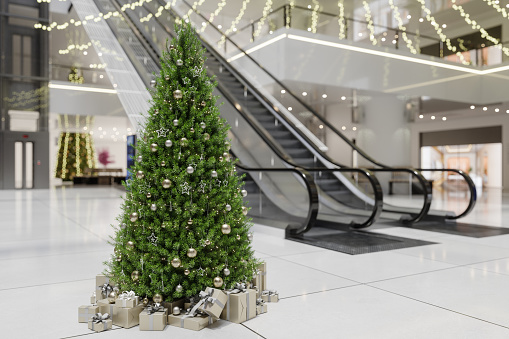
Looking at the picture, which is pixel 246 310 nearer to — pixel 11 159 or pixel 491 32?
pixel 11 159

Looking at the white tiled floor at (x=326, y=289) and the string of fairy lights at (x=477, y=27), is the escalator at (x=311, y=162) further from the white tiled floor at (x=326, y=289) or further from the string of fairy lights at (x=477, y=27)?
the string of fairy lights at (x=477, y=27)

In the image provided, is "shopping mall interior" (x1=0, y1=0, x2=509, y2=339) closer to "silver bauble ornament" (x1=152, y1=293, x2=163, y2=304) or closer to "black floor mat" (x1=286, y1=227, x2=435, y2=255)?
"black floor mat" (x1=286, y1=227, x2=435, y2=255)

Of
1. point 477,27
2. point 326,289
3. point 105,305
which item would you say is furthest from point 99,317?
point 477,27

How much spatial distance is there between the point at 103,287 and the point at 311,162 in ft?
21.4

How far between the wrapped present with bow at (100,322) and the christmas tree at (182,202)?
8.8 inches

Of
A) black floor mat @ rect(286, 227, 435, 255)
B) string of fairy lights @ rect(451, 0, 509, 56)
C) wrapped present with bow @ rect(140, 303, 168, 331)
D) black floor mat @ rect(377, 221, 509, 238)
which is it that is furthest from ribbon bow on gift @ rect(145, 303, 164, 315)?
string of fairy lights @ rect(451, 0, 509, 56)

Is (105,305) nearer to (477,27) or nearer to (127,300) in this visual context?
(127,300)

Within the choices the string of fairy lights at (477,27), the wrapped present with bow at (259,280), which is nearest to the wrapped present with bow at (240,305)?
the wrapped present with bow at (259,280)

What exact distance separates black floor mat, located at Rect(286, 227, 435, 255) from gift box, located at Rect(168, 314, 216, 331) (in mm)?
2574

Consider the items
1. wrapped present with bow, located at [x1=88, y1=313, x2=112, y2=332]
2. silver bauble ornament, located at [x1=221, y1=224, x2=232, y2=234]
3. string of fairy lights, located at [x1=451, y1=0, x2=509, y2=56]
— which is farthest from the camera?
string of fairy lights, located at [x1=451, y1=0, x2=509, y2=56]

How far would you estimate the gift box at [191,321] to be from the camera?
2601 millimetres

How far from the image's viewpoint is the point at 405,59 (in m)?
13.9

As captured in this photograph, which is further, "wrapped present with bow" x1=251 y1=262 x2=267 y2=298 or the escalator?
the escalator

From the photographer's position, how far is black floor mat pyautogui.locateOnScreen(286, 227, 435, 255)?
5.14 m
